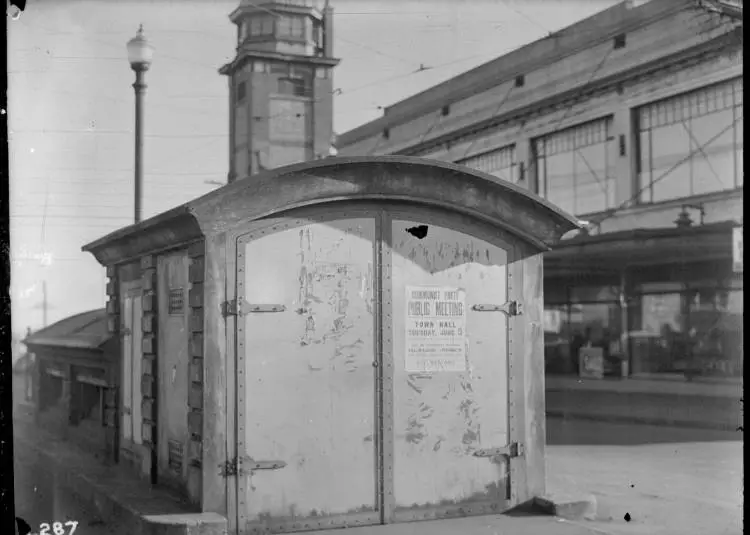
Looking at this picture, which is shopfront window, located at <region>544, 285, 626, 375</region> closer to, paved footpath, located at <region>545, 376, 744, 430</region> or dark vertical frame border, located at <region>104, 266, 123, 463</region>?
paved footpath, located at <region>545, 376, 744, 430</region>

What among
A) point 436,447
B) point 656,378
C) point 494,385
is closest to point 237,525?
point 436,447

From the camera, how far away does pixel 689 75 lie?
2202cm

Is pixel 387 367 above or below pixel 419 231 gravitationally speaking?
below

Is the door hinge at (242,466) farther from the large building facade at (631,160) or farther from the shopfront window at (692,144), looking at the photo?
the shopfront window at (692,144)

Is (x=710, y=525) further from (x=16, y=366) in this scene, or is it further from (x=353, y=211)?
(x=16, y=366)

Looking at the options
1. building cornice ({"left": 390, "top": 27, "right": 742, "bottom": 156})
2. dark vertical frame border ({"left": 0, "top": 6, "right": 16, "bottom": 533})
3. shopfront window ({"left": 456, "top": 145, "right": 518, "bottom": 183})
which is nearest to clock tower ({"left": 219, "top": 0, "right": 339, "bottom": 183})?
building cornice ({"left": 390, "top": 27, "right": 742, "bottom": 156})

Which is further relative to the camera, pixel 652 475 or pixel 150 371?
pixel 652 475

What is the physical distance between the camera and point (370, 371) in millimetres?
7191

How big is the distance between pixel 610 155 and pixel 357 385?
1925 centimetres

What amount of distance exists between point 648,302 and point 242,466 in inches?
593

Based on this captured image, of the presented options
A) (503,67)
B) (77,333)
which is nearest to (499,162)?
(503,67)

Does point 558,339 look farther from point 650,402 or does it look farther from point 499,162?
point 499,162

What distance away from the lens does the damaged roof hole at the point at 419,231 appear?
7359 mm

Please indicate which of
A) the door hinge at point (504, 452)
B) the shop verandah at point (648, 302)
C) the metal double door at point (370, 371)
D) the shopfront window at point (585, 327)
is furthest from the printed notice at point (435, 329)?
the shopfront window at point (585, 327)
